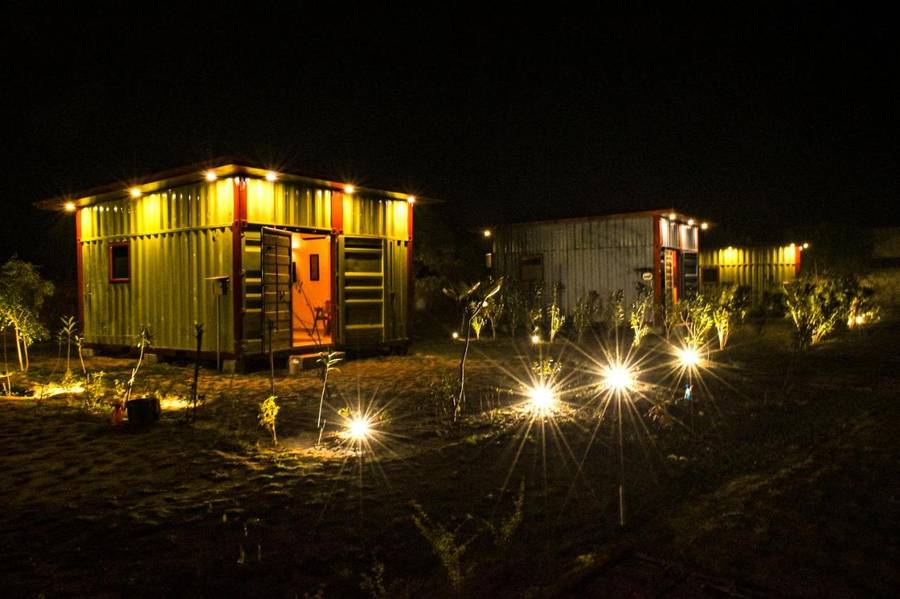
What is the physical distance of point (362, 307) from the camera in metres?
13.7

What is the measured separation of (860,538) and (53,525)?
5.24 m

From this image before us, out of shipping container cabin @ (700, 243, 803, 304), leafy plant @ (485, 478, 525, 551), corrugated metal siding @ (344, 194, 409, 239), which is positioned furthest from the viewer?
shipping container cabin @ (700, 243, 803, 304)

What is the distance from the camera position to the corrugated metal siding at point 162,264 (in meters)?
11.9

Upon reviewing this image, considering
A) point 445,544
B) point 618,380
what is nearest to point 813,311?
point 618,380

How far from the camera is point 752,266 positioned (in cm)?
2798

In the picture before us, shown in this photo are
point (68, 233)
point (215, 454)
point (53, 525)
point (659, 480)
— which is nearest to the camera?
point (53, 525)

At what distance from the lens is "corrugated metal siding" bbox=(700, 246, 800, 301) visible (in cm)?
2739

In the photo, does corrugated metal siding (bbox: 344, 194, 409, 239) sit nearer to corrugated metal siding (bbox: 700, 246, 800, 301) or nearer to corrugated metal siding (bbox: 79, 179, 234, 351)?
corrugated metal siding (bbox: 79, 179, 234, 351)

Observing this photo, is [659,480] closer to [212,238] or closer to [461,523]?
[461,523]

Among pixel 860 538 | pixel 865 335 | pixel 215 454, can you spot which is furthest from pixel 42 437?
pixel 865 335

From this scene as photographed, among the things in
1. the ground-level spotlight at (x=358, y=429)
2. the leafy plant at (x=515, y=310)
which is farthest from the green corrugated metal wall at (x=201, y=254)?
the ground-level spotlight at (x=358, y=429)

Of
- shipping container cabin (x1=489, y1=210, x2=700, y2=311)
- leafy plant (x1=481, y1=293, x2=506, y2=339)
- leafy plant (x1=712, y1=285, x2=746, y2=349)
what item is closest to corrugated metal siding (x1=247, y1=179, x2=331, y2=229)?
leafy plant (x1=481, y1=293, x2=506, y2=339)

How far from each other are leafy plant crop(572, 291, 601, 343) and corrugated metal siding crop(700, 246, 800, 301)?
31.7ft

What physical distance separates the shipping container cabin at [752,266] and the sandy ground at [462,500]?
66.5ft
